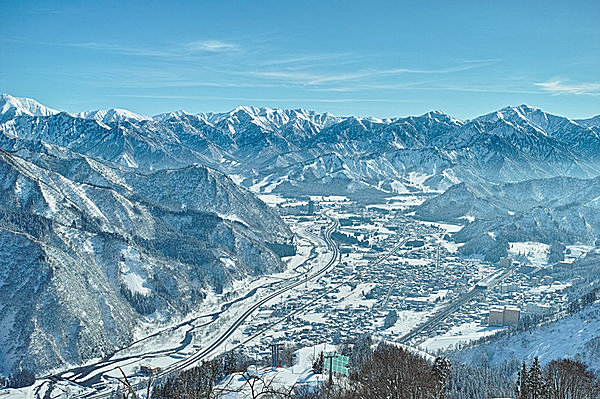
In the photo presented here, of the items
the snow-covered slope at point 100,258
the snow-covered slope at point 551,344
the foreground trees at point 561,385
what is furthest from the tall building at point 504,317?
the snow-covered slope at point 100,258

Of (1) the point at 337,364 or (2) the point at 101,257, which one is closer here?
(1) the point at 337,364

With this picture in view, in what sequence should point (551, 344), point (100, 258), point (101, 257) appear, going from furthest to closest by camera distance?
point (101, 257), point (100, 258), point (551, 344)

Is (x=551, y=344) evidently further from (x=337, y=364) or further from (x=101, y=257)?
(x=101, y=257)

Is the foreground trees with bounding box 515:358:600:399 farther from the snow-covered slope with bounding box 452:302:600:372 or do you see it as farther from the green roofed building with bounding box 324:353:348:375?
the snow-covered slope with bounding box 452:302:600:372

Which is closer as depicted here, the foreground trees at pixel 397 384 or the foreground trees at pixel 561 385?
the foreground trees at pixel 397 384

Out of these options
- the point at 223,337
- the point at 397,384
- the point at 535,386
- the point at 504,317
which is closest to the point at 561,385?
the point at 535,386

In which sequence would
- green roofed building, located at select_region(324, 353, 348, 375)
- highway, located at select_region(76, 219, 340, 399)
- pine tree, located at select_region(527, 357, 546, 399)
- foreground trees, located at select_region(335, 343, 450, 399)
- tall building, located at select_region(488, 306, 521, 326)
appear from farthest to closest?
1. tall building, located at select_region(488, 306, 521, 326)
2. highway, located at select_region(76, 219, 340, 399)
3. green roofed building, located at select_region(324, 353, 348, 375)
4. pine tree, located at select_region(527, 357, 546, 399)
5. foreground trees, located at select_region(335, 343, 450, 399)

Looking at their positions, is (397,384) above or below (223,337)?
above

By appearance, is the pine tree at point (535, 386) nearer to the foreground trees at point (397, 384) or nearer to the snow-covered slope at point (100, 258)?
the foreground trees at point (397, 384)

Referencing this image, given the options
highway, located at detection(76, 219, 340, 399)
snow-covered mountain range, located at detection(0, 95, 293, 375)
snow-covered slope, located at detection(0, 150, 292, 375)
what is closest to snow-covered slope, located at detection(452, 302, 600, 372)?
highway, located at detection(76, 219, 340, 399)

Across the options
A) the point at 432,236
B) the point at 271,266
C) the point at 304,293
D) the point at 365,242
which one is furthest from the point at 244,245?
the point at 432,236

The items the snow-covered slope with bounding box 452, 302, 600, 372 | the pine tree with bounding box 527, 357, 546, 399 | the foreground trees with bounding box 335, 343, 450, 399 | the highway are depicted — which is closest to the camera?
the foreground trees with bounding box 335, 343, 450, 399
